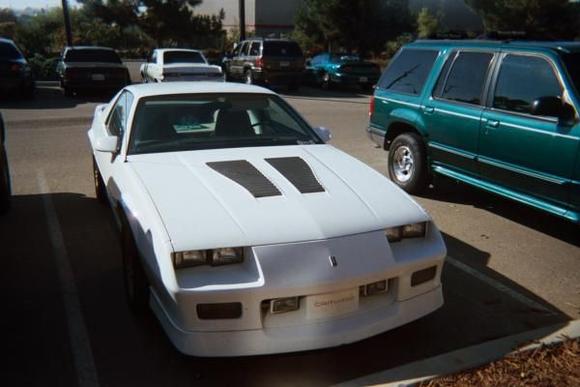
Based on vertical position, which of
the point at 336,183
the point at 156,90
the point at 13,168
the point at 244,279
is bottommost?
the point at 13,168

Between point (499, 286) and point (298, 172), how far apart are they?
1864mm

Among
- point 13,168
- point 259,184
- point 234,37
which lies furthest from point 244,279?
point 234,37

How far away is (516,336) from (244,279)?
1.82 meters

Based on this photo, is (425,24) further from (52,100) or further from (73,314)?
(73,314)

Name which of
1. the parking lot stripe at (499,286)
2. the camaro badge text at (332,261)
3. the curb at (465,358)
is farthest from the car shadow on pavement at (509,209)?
the camaro badge text at (332,261)

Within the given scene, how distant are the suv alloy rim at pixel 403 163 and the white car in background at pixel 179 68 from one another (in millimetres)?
9584

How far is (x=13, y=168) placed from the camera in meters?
8.27

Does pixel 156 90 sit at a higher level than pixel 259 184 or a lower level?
higher

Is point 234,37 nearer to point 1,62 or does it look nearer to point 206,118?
point 1,62

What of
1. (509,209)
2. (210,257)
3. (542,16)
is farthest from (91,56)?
(542,16)

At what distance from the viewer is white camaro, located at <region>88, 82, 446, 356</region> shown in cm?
297

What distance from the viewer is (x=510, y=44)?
575 centimetres

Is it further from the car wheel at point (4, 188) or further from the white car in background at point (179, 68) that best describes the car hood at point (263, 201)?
the white car in background at point (179, 68)

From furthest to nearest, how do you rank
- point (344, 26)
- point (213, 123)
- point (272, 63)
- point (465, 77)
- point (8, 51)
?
point (344, 26) < point (272, 63) < point (8, 51) < point (465, 77) < point (213, 123)
